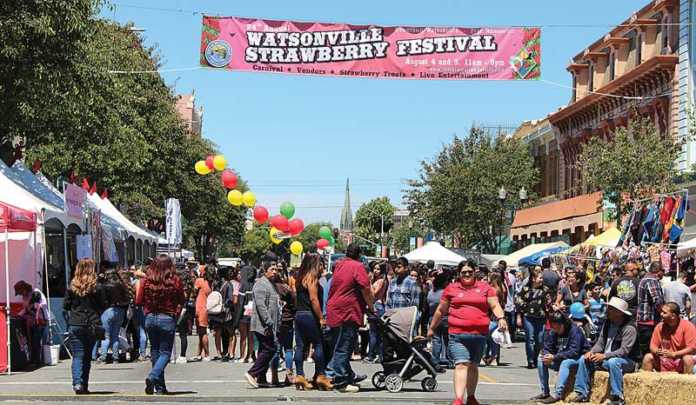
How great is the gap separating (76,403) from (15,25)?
31.0ft

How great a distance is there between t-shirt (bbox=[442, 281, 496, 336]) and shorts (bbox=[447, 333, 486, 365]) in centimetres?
5

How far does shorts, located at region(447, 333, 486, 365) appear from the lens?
468 inches

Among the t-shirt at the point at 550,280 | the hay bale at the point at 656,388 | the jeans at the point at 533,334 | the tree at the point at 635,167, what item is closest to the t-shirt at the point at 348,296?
the hay bale at the point at 656,388

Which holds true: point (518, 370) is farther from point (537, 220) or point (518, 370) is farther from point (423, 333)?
point (537, 220)

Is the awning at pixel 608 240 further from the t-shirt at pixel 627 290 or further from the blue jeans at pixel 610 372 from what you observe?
the blue jeans at pixel 610 372

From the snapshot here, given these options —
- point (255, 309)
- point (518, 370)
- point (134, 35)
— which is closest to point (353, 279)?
point (255, 309)

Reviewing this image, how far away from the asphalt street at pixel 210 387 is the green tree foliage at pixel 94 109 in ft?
18.5

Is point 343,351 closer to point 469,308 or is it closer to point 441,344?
point 469,308

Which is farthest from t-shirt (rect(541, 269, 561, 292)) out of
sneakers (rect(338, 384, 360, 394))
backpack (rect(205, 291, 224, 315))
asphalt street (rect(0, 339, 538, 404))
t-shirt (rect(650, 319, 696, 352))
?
sneakers (rect(338, 384, 360, 394))

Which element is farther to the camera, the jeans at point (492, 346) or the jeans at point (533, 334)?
the jeans at point (492, 346)

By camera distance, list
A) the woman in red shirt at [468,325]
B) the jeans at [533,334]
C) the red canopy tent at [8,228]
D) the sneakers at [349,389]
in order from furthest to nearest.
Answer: the jeans at [533,334], the red canopy tent at [8,228], the sneakers at [349,389], the woman in red shirt at [468,325]

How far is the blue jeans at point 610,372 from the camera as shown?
40.2 ft

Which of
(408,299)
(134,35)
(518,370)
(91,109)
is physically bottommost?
(518,370)

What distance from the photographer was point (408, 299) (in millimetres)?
18047
